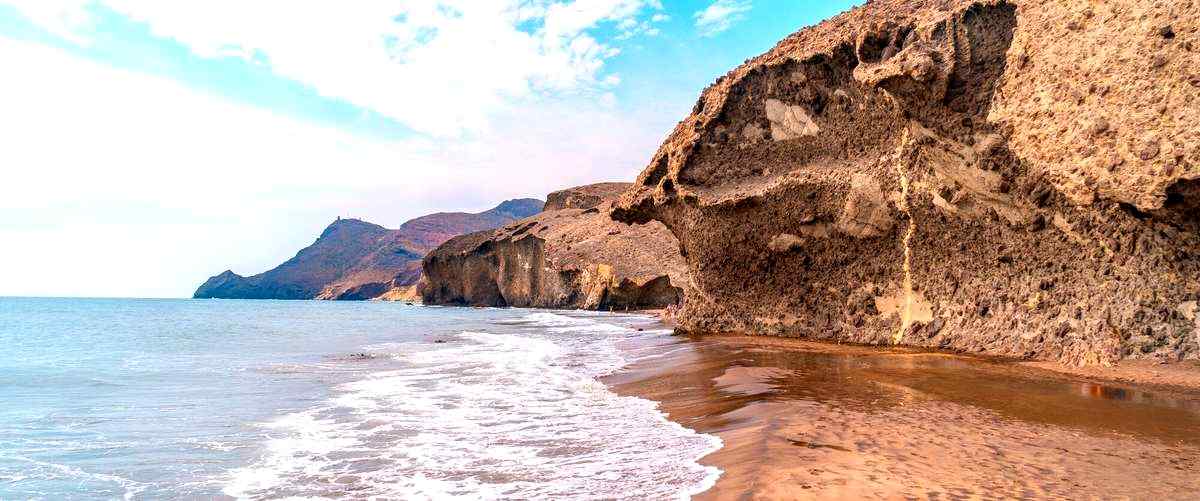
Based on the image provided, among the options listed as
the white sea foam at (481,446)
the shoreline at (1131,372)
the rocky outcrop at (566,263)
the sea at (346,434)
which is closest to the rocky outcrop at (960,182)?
the shoreline at (1131,372)

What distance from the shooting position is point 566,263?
51.0 metres

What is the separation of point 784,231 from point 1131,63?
7.41m

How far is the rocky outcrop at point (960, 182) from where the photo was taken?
7.30 metres

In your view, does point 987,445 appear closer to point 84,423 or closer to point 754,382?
point 754,382

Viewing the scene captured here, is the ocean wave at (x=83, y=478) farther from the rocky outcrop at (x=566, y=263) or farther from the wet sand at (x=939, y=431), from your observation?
the rocky outcrop at (x=566, y=263)

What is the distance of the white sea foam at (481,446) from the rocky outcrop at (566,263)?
22.6 m

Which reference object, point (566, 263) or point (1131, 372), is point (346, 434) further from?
point (566, 263)

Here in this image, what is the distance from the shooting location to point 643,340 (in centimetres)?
1745

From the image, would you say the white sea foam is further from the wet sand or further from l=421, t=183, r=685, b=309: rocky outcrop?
l=421, t=183, r=685, b=309: rocky outcrop

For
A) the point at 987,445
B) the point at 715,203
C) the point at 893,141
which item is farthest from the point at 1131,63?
the point at 715,203

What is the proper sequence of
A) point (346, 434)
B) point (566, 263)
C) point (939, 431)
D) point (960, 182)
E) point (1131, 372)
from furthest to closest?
point (566, 263) < point (960, 182) < point (1131, 372) < point (346, 434) < point (939, 431)

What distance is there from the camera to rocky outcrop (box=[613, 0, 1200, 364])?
24.0ft

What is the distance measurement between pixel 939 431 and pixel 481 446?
3.90 m

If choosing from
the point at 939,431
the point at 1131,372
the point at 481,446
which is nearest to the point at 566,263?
the point at 1131,372
